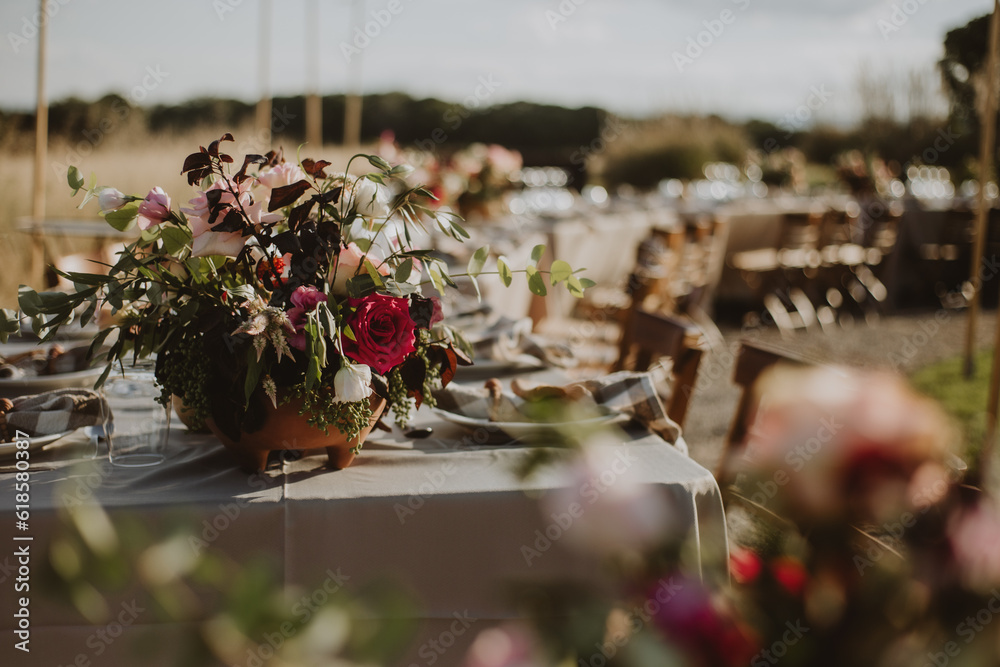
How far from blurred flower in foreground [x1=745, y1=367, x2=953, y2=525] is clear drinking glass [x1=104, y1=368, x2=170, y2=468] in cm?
112

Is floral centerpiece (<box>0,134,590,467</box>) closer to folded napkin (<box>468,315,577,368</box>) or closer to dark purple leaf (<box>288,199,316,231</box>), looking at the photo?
dark purple leaf (<box>288,199,316,231</box>)

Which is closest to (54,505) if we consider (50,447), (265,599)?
(50,447)

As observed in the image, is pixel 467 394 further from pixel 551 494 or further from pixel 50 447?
pixel 50 447

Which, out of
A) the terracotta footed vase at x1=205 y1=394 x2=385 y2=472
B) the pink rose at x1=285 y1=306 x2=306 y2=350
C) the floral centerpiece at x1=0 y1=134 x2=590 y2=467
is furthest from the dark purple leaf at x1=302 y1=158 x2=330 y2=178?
the terracotta footed vase at x1=205 y1=394 x2=385 y2=472

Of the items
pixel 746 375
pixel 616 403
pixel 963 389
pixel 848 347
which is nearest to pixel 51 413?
pixel 616 403

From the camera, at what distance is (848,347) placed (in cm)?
598

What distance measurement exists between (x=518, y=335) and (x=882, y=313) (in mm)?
6243

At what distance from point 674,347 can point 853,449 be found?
5.58 feet

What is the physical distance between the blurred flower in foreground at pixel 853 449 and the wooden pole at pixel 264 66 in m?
5.71

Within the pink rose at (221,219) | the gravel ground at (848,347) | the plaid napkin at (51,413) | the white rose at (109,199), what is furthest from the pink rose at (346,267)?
the gravel ground at (848,347)

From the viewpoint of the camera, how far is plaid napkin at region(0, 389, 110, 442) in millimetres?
1291

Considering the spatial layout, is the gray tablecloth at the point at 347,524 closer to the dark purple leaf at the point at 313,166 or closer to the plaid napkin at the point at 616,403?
the plaid napkin at the point at 616,403

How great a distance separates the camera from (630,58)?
465cm

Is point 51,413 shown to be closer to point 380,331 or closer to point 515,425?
point 380,331
